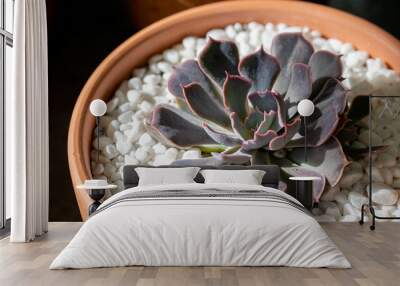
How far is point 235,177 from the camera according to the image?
6.13 meters

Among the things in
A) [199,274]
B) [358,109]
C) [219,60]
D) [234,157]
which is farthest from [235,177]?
[199,274]

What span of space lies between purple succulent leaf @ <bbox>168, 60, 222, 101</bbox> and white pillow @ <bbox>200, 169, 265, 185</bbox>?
0.84 meters

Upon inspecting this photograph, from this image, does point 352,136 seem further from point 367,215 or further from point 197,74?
point 197,74

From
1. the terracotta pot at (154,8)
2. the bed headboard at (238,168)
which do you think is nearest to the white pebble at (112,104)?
the bed headboard at (238,168)

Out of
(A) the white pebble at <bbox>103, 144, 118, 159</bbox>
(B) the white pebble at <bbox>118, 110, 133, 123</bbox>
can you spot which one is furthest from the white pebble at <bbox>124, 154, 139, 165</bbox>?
(B) the white pebble at <bbox>118, 110, 133, 123</bbox>

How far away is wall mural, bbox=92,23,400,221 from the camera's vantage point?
6.41 metres

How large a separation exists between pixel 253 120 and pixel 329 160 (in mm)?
857

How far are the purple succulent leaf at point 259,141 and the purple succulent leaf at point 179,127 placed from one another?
1.25 ft

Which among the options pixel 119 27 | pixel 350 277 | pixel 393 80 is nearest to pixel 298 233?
pixel 350 277

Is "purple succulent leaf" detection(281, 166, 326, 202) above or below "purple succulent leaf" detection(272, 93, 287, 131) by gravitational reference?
below

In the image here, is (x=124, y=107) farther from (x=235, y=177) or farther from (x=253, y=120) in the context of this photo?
(x=235, y=177)

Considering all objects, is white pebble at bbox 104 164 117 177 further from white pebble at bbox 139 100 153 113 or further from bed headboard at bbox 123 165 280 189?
white pebble at bbox 139 100 153 113

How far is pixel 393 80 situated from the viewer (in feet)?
21.9

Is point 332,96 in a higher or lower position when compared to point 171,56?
lower
